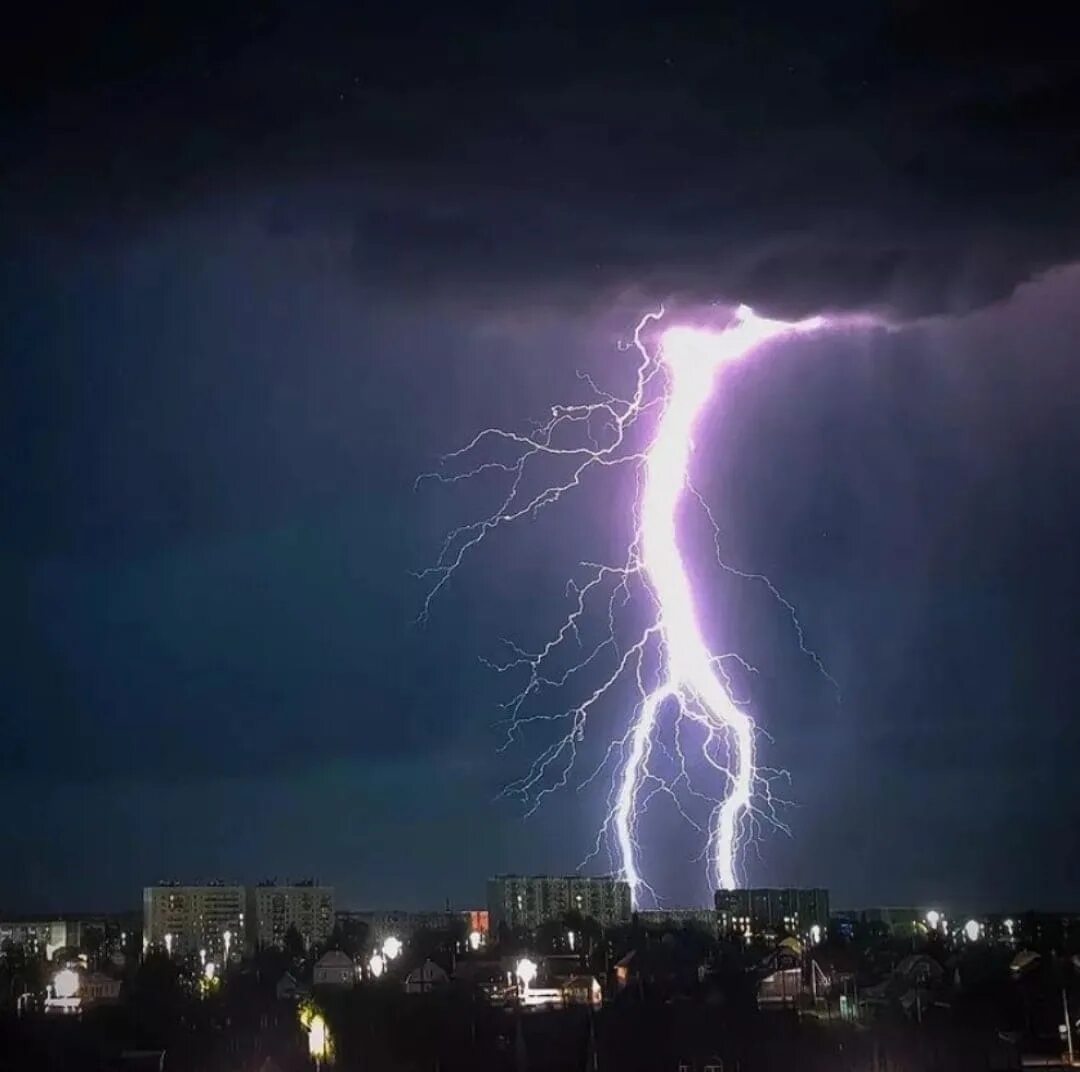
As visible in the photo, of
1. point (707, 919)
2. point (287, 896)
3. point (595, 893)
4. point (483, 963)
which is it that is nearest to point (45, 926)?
point (287, 896)

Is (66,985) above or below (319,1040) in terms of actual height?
above

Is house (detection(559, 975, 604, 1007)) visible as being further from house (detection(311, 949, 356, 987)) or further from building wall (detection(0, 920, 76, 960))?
building wall (detection(0, 920, 76, 960))

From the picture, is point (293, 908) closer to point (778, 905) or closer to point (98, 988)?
point (778, 905)

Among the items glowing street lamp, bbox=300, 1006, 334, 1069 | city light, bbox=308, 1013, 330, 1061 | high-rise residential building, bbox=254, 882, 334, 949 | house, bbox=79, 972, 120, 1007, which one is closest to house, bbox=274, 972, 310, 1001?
Result: house, bbox=79, 972, 120, 1007

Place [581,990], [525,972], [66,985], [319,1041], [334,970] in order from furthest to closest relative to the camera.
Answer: [334,970] < [66,985] < [525,972] < [581,990] < [319,1041]

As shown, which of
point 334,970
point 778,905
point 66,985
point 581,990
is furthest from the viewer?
point 778,905

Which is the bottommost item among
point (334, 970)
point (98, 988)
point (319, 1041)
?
point (319, 1041)

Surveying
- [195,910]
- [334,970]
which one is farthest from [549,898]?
[334,970]

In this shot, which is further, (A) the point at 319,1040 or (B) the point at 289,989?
(B) the point at 289,989
